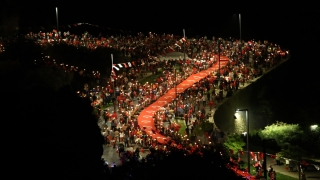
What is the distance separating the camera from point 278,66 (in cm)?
6266

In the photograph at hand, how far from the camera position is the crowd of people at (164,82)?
39.2 m

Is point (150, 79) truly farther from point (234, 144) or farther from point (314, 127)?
point (234, 144)

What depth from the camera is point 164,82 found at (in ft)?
172

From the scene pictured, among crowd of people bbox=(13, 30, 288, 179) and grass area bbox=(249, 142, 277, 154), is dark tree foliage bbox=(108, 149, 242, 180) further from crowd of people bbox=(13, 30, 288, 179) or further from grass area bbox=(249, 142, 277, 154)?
grass area bbox=(249, 142, 277, 154)

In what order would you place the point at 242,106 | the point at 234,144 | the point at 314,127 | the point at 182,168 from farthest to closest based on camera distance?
the point at 242,106
the point at 314,127
the point at 234,144
the point at 182,168

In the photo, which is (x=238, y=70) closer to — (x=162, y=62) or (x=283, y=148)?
(x=162, y=62)

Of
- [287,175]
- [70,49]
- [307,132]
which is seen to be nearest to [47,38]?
[70,49]

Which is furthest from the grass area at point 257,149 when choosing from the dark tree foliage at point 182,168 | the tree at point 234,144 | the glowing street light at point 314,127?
the dark tree foliage at point 182,168

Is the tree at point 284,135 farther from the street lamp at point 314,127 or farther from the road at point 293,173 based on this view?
the road at point 293,173

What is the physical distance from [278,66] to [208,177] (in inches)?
1859

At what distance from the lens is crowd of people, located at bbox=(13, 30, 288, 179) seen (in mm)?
39250

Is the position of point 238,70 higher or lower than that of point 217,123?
higher

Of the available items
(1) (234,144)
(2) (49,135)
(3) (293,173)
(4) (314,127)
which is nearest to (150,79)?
(4) (314,127)

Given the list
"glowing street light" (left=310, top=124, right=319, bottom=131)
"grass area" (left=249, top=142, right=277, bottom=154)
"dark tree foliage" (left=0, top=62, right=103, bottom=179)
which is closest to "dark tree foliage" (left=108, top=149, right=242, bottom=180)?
"dark tree foliage" (left=0, top=62, right=103, bottom=179)
